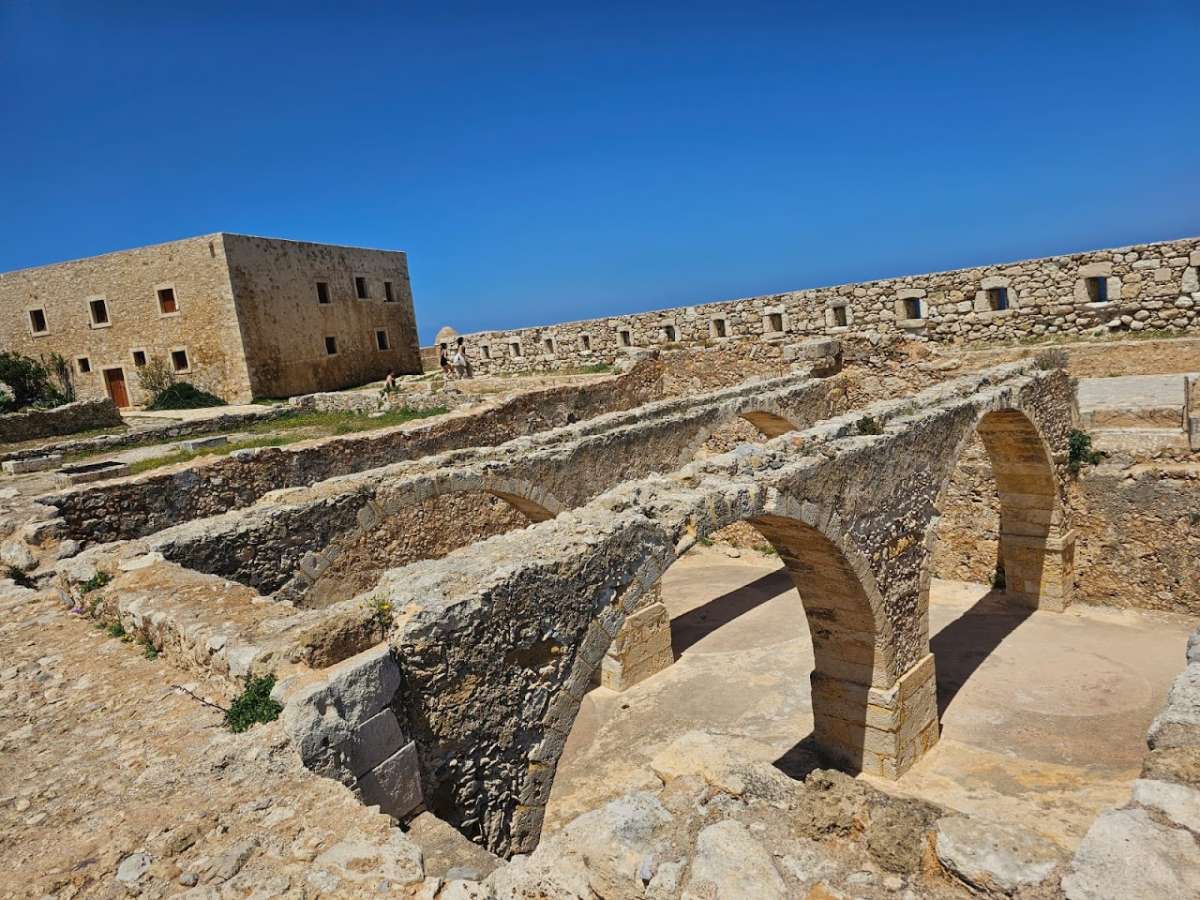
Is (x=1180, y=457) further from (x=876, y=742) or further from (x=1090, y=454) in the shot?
(x=876, y=742)

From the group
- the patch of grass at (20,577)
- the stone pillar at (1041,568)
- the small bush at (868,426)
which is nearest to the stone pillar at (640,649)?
the small bush at (868,426)

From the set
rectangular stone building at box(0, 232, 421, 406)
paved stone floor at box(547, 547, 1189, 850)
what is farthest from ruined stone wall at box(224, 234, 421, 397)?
paved stone floor at box(547, 547, 1189, 850)

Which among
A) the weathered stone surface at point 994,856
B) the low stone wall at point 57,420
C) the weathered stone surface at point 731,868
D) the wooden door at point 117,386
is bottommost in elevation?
the weathered stone surface at point 731,868

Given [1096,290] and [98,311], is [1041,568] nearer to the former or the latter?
[1096,290]

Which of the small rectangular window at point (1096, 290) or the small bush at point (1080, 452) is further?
the small rectangular window at point (1096, 290)

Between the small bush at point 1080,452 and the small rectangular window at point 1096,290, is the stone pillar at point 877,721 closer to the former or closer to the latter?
the small bush at point 1080,452

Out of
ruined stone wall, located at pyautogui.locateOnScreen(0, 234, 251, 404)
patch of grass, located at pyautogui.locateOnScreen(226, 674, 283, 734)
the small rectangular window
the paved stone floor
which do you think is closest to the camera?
patch of grass, located at pyautogui.locateOnScreen(226, 674, 283, 734)

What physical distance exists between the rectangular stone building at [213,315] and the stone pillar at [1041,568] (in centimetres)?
2192

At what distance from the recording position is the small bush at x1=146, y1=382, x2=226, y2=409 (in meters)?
23.9

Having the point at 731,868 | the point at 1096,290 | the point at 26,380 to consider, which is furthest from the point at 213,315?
the point at 731,868

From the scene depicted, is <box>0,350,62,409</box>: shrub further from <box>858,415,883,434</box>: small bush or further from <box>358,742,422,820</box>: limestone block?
<box>858,415,883,434</box>: small bush

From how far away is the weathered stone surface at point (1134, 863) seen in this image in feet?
7.94

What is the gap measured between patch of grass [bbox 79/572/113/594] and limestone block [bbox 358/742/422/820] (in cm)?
339

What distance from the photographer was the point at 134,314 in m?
25.2
